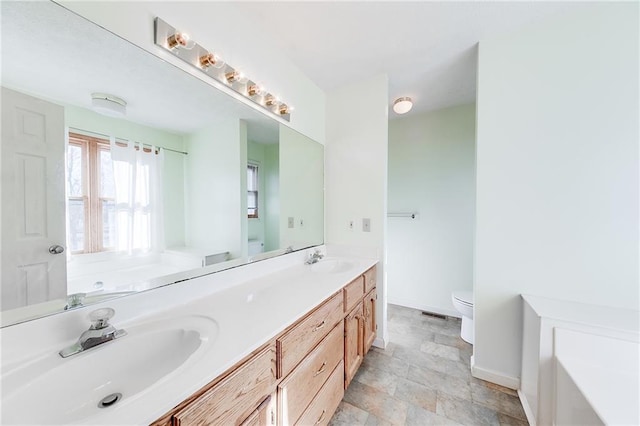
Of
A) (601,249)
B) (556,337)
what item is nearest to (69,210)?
(556,337)

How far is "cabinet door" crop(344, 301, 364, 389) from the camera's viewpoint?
4.55ft

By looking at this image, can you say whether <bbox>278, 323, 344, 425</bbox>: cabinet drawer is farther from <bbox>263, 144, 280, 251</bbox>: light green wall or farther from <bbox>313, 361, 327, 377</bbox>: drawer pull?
<bbox>263, 144, 280, 251</bbox>: light green wall

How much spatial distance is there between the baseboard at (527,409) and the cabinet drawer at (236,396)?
1562mm

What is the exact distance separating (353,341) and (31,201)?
1.66 m

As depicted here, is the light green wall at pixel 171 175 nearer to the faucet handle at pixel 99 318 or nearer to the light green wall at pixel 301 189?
→ the faucet handle at pixel 99 318

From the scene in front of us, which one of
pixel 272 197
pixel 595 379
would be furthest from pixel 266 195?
pixel 595 379


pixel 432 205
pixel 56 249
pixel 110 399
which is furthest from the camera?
pixel 432 205

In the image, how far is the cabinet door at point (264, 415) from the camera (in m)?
0.71

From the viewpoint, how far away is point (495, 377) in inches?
61.8

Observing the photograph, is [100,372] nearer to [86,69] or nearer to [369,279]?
[86,69]

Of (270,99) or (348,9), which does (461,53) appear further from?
(270,99)

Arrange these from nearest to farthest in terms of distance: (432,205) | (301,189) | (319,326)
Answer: (319,326) → (301,189) → (432,205)

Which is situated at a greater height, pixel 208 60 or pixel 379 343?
pixel 208 60

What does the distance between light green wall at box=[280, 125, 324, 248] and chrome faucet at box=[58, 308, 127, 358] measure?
1076mm
